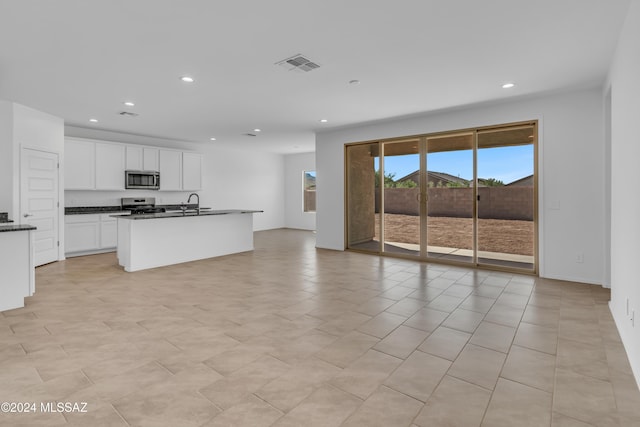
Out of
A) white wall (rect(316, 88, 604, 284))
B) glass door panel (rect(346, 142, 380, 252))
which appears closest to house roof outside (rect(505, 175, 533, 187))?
white wall (rect(316, 88, 604, 284))

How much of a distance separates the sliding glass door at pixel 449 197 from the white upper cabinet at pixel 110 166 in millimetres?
4989

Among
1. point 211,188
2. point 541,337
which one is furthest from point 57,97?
point 541,337

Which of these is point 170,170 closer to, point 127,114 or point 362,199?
point 127,114

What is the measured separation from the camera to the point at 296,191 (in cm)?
1162

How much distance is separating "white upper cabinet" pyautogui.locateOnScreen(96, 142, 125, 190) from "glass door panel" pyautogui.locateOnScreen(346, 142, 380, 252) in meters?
5.00

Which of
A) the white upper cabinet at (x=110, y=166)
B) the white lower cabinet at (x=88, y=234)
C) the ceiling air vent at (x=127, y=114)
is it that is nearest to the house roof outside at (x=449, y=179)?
the ceiling air vent at (x=127, y=114)

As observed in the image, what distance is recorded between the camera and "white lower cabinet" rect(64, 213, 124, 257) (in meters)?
6.56

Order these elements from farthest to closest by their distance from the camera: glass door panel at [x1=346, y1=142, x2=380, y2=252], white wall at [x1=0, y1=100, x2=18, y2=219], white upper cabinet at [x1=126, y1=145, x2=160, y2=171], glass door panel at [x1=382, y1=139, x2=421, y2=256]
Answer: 1. white upper cabinet at [x1=126, y1=145, x2=160, y2=171]
2. glass door panel at [x1=346, y1=142, x2=380, y2=252]
3. glass door panel at [x1=382, y1=139, x2=421, y2=256]
4. white wall at [x1=0, y1=100, x2=18, y2=219]

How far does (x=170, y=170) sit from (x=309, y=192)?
14.9 ft

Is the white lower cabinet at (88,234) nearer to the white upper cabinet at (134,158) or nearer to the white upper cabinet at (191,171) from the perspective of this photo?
the white upper cabinet at (134,158)

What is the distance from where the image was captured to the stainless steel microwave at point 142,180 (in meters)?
7.46

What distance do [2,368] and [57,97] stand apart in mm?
4142

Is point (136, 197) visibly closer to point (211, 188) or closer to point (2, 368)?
point (211, 188)

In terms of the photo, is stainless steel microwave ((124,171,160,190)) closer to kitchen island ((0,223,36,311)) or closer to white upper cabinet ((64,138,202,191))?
white upper cabinet ((64,138,202,191))
